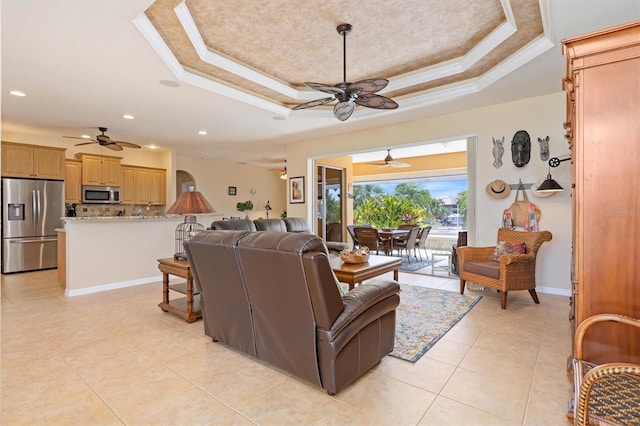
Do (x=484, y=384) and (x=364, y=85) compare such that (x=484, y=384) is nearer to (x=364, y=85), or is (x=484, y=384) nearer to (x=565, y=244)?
(x=364, y=85)

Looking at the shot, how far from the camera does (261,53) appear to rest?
Result: 369cm

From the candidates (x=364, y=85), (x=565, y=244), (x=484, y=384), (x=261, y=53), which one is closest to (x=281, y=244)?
(x=484, y=384)

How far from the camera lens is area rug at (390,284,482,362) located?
9.12 ft

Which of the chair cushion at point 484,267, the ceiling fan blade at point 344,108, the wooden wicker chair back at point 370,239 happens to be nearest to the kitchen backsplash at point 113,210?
the wooden wicker chair back at point 370,239

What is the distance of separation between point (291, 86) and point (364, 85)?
6.28 feet

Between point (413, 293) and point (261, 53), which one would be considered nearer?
point (261, 53)

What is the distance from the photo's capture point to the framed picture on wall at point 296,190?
7.27 meters

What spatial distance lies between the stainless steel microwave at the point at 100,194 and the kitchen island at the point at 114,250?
2.72m

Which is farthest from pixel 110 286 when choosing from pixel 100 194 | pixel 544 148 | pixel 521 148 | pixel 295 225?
pixel 544 148

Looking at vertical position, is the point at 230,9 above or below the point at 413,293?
above

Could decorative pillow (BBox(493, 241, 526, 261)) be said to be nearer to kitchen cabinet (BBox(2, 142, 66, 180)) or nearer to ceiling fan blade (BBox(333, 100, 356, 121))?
ceiling fan blade (BBox(333, 100, 356, 121))

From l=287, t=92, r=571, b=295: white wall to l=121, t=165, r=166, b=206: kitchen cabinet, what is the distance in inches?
219

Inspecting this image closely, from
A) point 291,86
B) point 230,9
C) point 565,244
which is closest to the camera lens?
point 230,9

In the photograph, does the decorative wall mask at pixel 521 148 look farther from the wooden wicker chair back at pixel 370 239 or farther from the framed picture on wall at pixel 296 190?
the framed picture on wall at pixel 296 190
